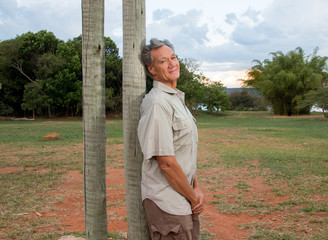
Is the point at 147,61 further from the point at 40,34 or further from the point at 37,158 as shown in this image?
the point at 40,34

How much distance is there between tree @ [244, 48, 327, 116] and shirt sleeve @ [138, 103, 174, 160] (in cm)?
3671

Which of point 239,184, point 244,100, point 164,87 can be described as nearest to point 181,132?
point 164,87

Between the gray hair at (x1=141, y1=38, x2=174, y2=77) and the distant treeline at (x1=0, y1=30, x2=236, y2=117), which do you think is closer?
the gray hair at (x1=141, y1=38, x2=174, y2=77)

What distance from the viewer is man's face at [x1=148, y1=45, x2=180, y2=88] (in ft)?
7.02

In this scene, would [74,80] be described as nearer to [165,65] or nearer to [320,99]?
[320,99]

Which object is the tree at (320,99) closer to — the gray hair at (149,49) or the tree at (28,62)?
the tree at (28,62)

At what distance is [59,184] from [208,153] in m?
5.28

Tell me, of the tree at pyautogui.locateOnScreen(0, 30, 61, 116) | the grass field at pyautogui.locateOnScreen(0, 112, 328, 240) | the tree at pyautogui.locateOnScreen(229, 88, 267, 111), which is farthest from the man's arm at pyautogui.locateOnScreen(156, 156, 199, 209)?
the tree at pyautogui.locateOnScreen(229, 88, 267, 111)

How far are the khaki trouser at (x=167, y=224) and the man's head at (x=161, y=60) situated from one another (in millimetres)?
789

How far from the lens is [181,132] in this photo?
199 cm

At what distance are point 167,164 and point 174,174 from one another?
0.24 ft

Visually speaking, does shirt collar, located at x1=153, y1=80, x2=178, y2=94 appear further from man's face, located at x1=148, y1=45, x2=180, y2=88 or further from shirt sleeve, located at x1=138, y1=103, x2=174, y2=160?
shirt sleeve, located at x1=138, y1=103, x2=174, y2=160

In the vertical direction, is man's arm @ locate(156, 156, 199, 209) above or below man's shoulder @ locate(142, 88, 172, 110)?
below

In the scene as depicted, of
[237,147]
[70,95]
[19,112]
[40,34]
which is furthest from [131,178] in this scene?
[19,112]
